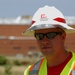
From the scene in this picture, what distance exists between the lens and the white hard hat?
3.68 m

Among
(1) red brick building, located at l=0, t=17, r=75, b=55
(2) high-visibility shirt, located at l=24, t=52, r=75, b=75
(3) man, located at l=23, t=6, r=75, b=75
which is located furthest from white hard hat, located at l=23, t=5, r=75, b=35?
(1) red brick building, located at l=0, t=17, r=75, b=55

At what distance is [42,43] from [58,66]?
0.85 feet

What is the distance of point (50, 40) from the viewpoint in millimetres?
3758

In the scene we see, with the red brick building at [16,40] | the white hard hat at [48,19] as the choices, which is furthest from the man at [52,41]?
the red brick building at [16,40]

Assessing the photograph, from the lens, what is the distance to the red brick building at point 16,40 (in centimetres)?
6406

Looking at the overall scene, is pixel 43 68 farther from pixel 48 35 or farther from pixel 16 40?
pixel 16 40

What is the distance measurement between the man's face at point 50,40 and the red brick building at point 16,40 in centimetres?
5902

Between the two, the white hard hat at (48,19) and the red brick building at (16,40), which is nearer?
the white hard hat at (48,19)

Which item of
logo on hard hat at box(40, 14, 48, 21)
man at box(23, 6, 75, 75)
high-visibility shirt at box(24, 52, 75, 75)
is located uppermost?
logo on hard hat at box(40, 14, 48, 21)

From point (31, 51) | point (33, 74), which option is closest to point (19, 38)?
point (31, 51)

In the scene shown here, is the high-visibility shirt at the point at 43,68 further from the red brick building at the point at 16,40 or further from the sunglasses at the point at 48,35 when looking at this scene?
the red brick building at the point at 16,40

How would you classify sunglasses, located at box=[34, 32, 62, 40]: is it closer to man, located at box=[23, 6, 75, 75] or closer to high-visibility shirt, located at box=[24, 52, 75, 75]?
man, located at box=[23, 6, 75, 75]

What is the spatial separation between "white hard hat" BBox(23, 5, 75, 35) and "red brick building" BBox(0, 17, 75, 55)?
194 ft

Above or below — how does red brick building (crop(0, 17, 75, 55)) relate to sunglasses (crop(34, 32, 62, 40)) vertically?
below
